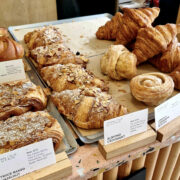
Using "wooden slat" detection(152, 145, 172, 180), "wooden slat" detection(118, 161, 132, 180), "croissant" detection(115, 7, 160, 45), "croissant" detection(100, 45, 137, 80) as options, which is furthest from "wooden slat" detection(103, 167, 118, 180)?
"croissant" detection(115, 7, 160, 45)

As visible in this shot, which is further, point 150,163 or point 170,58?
point 170,58

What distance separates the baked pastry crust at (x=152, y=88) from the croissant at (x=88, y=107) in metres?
0.12

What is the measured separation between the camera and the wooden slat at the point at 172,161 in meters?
1.05

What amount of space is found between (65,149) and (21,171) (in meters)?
0.18

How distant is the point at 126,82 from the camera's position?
50.0 inches

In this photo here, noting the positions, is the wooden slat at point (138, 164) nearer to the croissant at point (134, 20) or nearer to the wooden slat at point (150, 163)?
the wooden slat at point (150, 163)

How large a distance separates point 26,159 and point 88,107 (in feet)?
1.13

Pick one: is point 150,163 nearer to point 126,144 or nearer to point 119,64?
point 126,144

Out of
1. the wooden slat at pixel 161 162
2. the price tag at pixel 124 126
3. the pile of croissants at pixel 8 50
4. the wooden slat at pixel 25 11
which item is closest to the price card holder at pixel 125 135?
the price tag at pixel 124 126

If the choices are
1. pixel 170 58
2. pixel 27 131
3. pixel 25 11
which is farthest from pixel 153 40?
pixel 25 11

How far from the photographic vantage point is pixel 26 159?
0.68 m

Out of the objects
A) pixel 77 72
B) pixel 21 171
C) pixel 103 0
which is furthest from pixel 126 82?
pixel 103 0

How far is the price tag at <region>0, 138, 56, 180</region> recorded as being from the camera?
2.15 ft

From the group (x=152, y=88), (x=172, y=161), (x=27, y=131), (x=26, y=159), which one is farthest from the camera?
(x=172, y=161)
